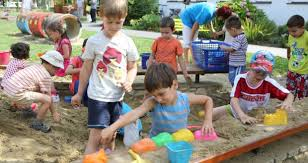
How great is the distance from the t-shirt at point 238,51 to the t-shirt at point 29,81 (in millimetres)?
2688

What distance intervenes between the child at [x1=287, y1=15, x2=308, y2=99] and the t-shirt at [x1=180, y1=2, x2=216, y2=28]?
1732mm

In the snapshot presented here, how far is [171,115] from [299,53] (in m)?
3.07

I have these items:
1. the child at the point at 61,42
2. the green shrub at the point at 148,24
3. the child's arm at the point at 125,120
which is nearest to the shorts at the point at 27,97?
the child at the point at 61,42

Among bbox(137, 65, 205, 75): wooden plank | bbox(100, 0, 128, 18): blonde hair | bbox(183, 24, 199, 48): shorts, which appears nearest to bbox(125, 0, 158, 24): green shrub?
bbox(183, 24, 199, 48): shorts

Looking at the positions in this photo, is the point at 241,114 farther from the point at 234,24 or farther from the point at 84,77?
the point at 234,24

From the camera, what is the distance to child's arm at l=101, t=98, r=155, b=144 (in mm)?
2793

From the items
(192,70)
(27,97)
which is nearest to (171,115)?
(27,97)

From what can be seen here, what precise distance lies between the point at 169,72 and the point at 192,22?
5.06 metres

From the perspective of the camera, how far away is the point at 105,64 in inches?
131

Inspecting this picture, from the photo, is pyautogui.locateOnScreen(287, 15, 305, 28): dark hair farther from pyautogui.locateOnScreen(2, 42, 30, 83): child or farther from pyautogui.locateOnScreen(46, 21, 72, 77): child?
pyautogui.locateOnScreen(2, 42, 30, 83): child

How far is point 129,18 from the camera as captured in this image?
22.9 m

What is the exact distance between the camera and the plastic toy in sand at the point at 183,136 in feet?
9.98

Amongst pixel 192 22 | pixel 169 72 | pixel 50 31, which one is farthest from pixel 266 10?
pixel 169 72

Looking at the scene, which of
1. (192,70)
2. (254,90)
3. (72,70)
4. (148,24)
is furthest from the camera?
(148,24)
